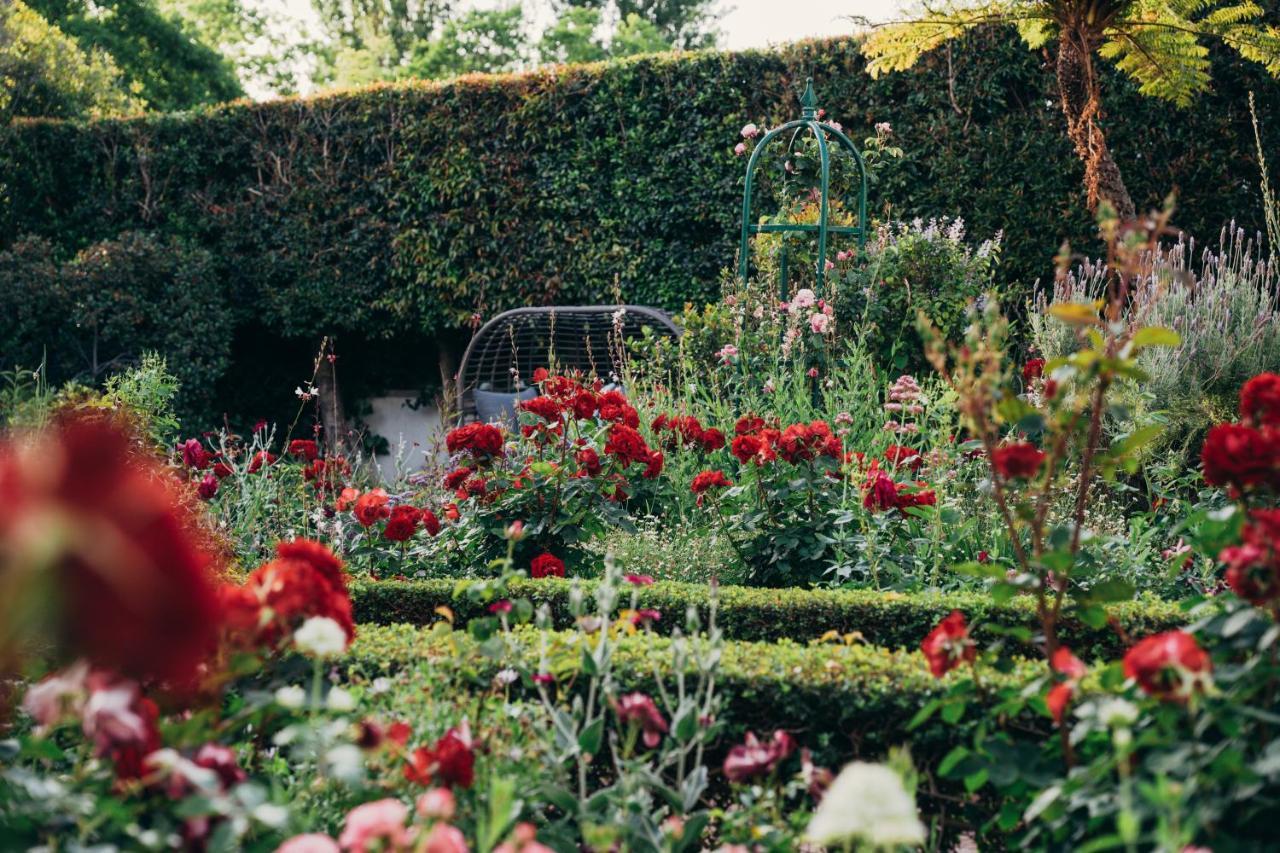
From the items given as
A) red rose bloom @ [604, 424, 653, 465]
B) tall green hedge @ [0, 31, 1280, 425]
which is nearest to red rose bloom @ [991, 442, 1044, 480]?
red rose bloom @ [604, 424, 653, 465]

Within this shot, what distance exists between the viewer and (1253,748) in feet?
4.62

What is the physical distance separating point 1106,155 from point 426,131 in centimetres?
540

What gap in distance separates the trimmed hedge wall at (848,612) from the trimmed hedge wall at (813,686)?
44 cm

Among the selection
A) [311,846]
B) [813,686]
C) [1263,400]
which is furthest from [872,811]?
[813,686]

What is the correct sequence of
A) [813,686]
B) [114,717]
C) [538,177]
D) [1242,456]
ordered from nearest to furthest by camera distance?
[114,717] → [1242,456] → [813,686] → [538,177]

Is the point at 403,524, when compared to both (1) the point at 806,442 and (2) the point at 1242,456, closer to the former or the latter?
(1) the point at 806,442

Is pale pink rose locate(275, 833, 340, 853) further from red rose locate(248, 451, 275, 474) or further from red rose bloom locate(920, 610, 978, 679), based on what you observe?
red rose locate(248, 451, 275, 474)

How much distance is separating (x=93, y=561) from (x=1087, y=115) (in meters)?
6.19

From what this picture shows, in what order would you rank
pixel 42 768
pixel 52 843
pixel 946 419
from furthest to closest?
1. pixel 946 419
2. pixel 42 768
3. pixel 52 843

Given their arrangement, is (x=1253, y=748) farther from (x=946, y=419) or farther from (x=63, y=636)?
(x=946, y=419)

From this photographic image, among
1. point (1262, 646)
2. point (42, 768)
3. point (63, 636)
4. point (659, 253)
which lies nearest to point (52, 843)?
point (63, 636)

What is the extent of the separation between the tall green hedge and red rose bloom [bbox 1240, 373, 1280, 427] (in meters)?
5.84

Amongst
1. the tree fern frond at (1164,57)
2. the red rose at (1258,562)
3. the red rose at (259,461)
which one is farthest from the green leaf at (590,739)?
the tree fern frond at (1164,57)

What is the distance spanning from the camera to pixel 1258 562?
4.53 feet
